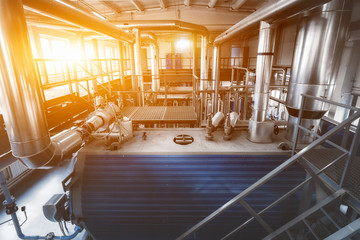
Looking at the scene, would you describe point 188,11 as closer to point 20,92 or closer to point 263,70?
point 263,70

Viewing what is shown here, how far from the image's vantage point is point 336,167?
288 centimetres

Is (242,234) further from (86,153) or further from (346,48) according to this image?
(346,48)

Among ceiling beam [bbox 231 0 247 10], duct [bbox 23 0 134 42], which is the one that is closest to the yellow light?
ceiling beam [bbox 231 0 247 10]

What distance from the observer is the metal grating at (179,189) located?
3.35 metres

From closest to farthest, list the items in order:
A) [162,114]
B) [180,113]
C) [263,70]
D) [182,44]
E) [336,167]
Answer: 1. [336,167]
2. [263,70]
3. [162,114]
4. [180,113]
5. [182,44]

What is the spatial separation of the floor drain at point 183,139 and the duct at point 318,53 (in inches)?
80.2

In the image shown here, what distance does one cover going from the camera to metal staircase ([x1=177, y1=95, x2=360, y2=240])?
2085mm

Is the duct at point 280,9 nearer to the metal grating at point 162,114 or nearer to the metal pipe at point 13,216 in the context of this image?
the metal grating at point 162,114

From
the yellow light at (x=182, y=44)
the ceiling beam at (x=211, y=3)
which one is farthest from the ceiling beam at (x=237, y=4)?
the yellow light at (x=182, y=44)

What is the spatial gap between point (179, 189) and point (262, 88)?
2.34 meters

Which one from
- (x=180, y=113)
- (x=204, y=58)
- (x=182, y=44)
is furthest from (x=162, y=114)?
(x=182, y=44)

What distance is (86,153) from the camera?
356cm

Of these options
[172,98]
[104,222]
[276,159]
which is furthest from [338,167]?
[172,98]

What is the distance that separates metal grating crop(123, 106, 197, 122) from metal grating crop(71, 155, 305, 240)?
178cm
